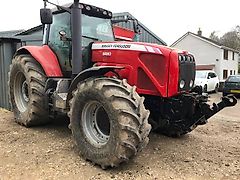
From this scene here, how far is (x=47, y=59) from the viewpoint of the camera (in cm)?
558

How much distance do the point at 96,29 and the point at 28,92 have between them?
70.5 inches

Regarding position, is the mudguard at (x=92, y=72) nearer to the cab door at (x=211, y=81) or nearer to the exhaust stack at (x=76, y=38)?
the exhaust stack at (x=76, y=38)

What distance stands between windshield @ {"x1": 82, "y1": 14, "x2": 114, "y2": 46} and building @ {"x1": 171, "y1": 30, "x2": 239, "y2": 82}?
91.7 ft

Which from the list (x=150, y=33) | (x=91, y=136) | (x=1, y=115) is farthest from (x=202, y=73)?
(x=91, y=136)

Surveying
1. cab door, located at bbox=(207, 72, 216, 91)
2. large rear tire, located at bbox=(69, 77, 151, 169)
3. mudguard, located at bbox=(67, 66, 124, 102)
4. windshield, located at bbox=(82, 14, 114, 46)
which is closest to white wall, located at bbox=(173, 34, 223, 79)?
cab door, located at bbox=(207, 72, 216, 91)

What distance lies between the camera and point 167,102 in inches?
179

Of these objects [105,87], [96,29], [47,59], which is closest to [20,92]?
[47,59]

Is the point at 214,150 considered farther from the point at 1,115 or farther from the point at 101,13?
the point at 1,115

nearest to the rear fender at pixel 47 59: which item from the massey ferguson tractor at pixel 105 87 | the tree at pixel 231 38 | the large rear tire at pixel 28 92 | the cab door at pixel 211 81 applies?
the massey ferguson tractor at pixel 105 87

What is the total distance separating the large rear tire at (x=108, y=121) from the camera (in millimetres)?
3553

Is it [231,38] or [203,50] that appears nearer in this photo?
[203,50]

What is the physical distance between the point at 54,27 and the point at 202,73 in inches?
612

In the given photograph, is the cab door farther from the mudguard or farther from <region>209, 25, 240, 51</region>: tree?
<region>209, 25, 240, 51</region>: tree

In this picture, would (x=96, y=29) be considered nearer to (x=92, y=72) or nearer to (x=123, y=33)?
(x=123, y=33)
